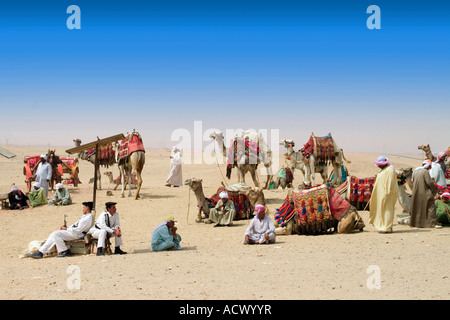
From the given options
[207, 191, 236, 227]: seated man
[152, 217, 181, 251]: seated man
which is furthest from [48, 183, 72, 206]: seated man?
[152, 217, 181, 251]: seated man

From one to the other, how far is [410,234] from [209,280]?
5.70m

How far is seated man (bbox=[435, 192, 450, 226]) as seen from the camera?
12297 mm

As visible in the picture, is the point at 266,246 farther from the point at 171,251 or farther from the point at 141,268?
the point at 141,268

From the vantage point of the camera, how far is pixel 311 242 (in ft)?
35.1

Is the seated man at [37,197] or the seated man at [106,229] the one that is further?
the seated man at [37,197]

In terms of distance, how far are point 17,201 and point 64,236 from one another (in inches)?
346

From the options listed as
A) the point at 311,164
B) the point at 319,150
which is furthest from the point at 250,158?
the point at 319,150

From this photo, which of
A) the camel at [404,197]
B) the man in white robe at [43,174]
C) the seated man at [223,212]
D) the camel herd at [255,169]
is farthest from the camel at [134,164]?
the camel at [404,197]

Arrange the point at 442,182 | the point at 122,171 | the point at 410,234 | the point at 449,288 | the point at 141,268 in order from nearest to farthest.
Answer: the point at 449,288
the point at 141,268
the point at 410,234
the point at 442,182
the point at 122,171

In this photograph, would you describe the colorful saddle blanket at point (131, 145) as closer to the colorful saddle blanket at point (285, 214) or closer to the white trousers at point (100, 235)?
the colorful saddle blanket at point (285, 214)

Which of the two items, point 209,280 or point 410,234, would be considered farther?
point 410,234

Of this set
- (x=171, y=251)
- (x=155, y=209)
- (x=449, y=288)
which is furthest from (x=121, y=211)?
(x=449, y=288)

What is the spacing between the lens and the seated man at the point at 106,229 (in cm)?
989

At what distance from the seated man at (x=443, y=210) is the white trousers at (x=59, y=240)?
8.45m
